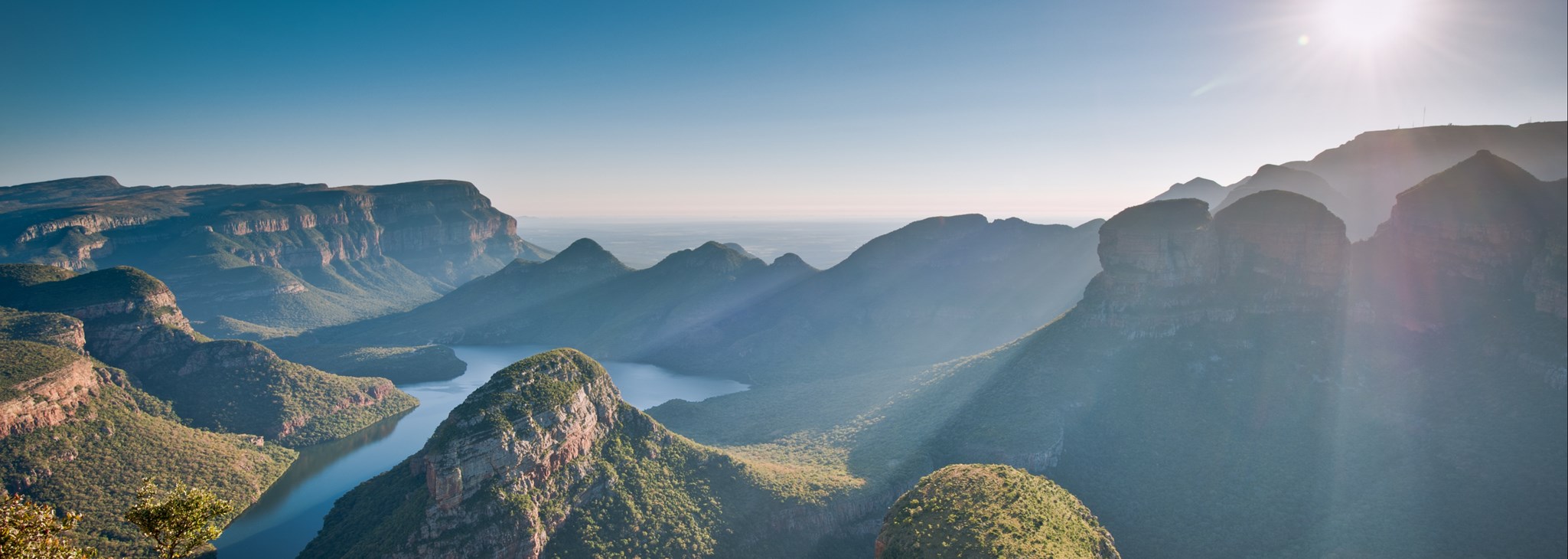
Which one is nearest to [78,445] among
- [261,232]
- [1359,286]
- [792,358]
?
[792,358]

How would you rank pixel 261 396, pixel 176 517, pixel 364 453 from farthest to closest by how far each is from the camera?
pixel 364 453
pixel 261 396
pixel 176 517

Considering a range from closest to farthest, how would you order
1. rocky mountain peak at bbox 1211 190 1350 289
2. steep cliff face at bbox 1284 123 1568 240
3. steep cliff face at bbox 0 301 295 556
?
steep cliff face at bbox 0 301 295 556, rocky mountain peak at bbox 1211 190 1350 289, steep cliff face at bbox 1284 123 1568 240

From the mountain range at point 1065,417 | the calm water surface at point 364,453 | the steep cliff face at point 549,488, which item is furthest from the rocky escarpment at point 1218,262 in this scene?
the calm water surface at point 364,453

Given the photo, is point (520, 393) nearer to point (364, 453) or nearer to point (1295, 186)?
point (364, 453)

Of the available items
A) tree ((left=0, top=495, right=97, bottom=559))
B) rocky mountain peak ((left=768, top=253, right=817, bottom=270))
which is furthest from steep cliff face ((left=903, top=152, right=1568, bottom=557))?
rocky mountain peak ((left=768, top=253, right=817, bottom=270))

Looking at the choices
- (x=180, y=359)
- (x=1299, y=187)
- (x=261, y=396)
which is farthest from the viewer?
(x=1299, y=187)

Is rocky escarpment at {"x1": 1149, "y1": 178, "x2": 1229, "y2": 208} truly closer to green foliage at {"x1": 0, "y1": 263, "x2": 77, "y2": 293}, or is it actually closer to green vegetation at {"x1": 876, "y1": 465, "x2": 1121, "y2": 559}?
green vegetation at {"x1": 876, "y1": 465, "x2": 1121, "y2": 559}

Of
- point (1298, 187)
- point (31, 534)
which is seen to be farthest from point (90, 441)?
point (1298, 187)
